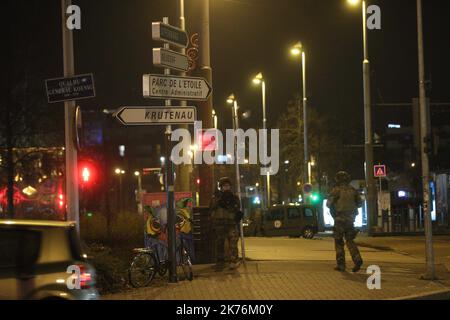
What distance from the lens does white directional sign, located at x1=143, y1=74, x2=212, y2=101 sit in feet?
36.8

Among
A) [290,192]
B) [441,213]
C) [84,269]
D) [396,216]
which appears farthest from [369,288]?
[290,192]

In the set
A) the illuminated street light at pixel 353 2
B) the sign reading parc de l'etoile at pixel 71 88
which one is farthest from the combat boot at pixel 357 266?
the illuminated street light at pixel 353 2

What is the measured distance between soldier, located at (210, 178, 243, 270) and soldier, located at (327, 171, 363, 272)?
184 centimetres

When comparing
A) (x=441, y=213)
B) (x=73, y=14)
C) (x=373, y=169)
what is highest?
(x=73, y=14)

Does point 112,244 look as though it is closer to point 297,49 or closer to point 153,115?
point 153,115

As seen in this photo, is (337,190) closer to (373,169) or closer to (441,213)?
(373,169)

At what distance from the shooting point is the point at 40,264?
A: 7.30 meters

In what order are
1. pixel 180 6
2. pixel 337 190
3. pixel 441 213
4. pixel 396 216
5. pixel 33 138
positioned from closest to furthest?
pixel 337 190 → pixel 180 6 → pixel 33 138 → pixel 396 216 → pixel 441 213

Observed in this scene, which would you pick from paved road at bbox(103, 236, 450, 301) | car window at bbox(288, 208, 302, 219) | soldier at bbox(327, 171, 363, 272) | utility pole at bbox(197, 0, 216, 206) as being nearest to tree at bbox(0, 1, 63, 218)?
utility pole at bbox(197, 0, 216, 206)

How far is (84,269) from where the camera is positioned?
7.46 meters

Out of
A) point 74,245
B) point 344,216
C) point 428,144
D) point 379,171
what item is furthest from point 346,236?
point 379,171

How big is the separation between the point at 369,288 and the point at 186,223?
3930 millimetres

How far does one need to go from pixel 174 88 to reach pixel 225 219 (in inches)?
115

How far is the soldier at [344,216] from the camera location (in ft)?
41.1
